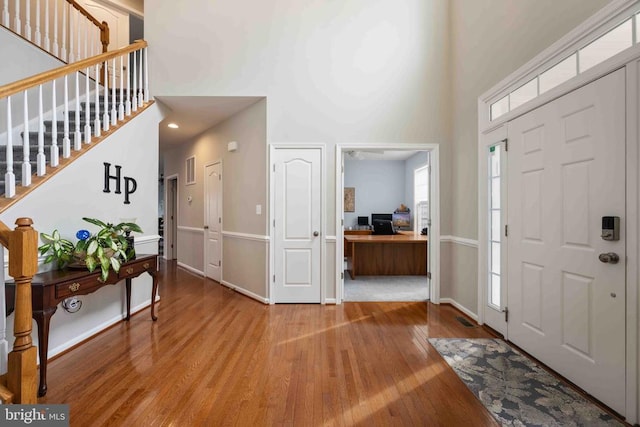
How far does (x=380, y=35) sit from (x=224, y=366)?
13.7ft

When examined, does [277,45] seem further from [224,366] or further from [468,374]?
[468,374]

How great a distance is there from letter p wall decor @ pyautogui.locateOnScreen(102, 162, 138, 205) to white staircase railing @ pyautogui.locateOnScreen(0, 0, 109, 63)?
2.05m

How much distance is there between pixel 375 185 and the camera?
8781mm

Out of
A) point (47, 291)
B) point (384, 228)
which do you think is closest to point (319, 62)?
point (47, 291)

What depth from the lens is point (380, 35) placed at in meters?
3.87

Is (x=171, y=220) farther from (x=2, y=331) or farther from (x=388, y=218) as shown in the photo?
(x=2, y=331)

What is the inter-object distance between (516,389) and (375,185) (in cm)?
710

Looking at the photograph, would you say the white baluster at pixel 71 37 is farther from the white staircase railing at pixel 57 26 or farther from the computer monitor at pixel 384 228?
the computer monitor at pixel 384 228

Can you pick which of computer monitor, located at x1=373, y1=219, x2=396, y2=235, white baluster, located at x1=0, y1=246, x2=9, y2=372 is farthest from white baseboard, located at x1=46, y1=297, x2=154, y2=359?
computer monitor, located at x1=373, y1=219, x2=396, y2=235

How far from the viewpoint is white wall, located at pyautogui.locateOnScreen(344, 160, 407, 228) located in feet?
28.6

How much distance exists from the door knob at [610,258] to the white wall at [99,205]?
394cm

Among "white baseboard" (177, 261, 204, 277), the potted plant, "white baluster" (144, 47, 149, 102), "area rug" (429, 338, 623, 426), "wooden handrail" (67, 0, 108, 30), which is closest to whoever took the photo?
"area rug" (429, 338, 623, 426)

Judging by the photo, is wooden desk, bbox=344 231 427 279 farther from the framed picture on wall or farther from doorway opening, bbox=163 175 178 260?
doorway opening, bbox=163 175 178 260

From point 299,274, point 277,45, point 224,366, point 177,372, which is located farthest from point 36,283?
point 277,45
